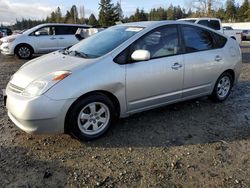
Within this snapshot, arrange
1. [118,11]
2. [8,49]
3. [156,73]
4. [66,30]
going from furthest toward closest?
1. [118,11]
2. [66,30]
3. [8,49]
4. [156,73]

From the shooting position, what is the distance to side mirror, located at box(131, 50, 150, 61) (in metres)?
4.39

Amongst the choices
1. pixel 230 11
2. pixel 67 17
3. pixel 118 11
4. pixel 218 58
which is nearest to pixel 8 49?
pixel 218 58

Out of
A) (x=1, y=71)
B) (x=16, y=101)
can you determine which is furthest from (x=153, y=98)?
(x=1, y=71)

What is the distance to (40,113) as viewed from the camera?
150 inches

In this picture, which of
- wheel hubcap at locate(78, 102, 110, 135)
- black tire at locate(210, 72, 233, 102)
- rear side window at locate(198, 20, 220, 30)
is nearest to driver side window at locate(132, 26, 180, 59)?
wheel hubcap at locate(78, 102, 110, 135)

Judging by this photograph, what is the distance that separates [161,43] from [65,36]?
992cm

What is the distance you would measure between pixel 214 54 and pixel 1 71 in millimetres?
7074

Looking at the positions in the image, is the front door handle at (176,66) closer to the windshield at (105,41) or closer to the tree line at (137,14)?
the windshield at (105,41)

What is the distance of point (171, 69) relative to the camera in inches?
193

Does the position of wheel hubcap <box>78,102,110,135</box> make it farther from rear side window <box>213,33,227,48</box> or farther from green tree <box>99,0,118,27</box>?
green tree <box>99,0,118,27</box>

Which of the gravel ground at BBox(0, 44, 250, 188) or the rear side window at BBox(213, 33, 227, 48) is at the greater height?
the rear side window at BBox(213, 33, 227, 48)

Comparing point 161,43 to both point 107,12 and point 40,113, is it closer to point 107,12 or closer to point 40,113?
point 40,113

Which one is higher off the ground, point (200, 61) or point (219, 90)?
point (200, 61)

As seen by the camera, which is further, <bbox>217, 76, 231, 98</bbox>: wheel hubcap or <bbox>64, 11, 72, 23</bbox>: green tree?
<bbox>64, 11, 72, 23</bbox>: green tree
